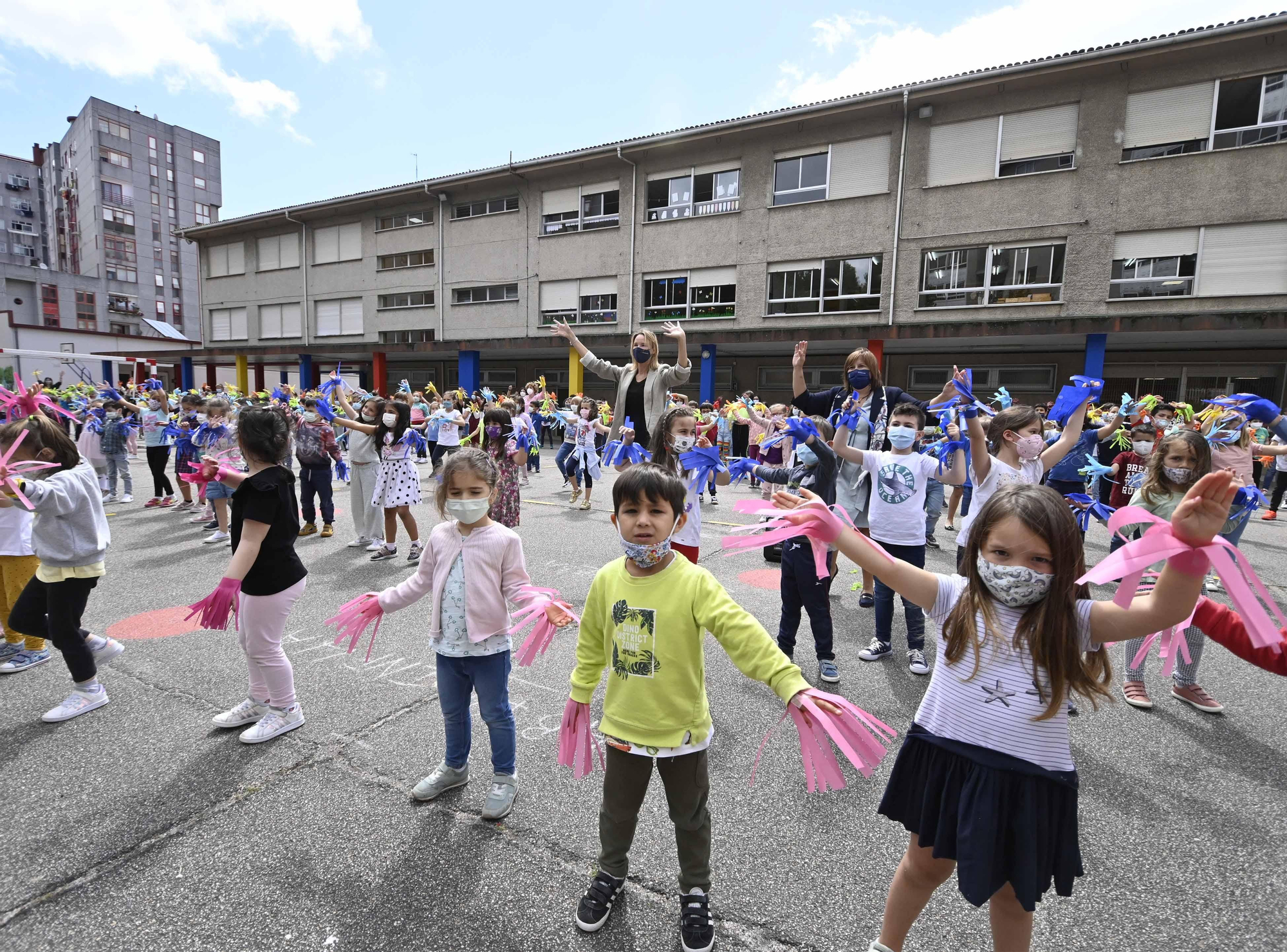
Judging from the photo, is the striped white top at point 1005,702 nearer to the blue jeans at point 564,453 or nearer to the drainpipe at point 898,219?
the blue jeans at point 564,453

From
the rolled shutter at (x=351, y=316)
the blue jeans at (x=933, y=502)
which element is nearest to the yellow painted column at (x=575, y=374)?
the rolled shutter at (x=351, y=316)

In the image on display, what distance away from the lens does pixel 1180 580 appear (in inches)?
59.9

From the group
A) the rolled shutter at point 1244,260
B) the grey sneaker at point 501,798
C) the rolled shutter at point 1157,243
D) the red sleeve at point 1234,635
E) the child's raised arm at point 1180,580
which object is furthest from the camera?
the rolled shutter at point 1157,243

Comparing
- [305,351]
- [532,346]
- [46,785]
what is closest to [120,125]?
[305,351]

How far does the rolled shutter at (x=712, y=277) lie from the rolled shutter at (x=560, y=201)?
558 centimetres

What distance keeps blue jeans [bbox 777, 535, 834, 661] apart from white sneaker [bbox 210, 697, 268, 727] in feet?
10.2

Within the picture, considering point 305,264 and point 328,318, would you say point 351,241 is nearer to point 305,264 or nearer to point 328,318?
point 305,264

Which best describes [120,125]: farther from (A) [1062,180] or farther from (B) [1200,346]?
(B) [1200,346]

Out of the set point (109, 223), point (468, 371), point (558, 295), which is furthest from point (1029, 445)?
point (109, 223)

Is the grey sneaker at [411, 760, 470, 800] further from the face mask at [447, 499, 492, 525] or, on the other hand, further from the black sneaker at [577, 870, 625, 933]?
the face mask at [447, 499, 492, 525]

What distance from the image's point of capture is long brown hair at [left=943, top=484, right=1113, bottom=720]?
170 centimetres

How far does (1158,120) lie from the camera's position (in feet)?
50.7

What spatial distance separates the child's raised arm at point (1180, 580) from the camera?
4.59 ft

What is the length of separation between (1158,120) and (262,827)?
21488 mm
